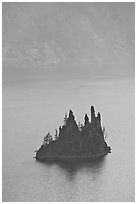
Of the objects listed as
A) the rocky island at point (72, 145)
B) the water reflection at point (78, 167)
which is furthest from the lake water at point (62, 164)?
the rocky island at point (72, 145)

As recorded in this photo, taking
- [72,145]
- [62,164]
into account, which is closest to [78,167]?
[62,164]

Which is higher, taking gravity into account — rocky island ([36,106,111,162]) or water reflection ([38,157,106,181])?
rocky island ([36,106,111,162])

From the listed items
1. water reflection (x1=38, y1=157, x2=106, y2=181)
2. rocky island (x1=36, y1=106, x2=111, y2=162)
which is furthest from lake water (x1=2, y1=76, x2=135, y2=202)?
rocky island (x1=36, y1=106, x2=111, y2=162)

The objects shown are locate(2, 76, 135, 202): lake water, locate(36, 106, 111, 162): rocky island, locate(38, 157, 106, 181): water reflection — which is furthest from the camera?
locate(36, 106, 111, 162): rocky island

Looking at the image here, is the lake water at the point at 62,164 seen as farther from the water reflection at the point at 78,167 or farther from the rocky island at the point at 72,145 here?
the rocky island at the point at 72,145

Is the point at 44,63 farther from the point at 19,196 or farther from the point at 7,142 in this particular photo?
the point at 19,196

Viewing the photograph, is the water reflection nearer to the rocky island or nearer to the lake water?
the lake water
